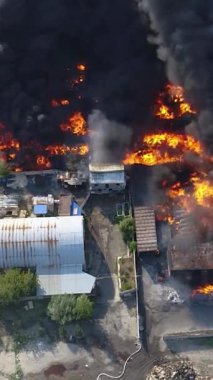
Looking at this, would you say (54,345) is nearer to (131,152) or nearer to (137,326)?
(137,326)

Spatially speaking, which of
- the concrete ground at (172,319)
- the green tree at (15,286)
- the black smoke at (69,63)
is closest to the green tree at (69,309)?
the green tree at (15,286)

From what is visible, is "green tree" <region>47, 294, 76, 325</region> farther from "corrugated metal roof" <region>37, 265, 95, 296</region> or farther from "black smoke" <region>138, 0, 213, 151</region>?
"black smoke" <region>138, 0, 213, 151</region>

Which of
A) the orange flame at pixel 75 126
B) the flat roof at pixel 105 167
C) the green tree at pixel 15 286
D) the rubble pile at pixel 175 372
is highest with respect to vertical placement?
the orange flame at pixel 75 126

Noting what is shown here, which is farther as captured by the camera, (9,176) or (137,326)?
(9,176)

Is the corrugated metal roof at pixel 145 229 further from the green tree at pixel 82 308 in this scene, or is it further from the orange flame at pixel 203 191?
the green tree at pixel 82 308

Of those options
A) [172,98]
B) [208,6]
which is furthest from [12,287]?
[208,6]

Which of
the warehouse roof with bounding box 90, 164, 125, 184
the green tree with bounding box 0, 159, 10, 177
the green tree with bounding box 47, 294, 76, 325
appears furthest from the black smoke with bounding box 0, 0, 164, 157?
the green tree with bounding box 47, 294, 76, 325

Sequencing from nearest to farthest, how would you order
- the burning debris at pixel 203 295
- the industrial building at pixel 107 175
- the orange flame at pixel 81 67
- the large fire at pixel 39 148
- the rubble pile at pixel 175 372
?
the rubble pile at pixel 175 372 < the burning debris at pixel 203 295 < the industrial building at pixel 107 175 < the large fire at pixel 39 148 < the orange flame at pixel 81 67
